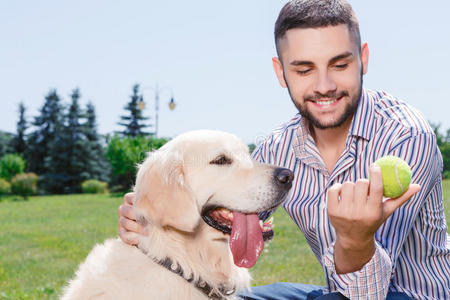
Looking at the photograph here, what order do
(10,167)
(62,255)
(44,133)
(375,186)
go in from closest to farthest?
(375,186) → (62,255) → (10,167) → (44,133)

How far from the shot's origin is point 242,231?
9.23 ft

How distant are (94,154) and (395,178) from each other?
138 ft

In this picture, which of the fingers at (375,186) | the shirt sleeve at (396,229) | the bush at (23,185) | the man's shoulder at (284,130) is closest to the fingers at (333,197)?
the fingers at (375,186)

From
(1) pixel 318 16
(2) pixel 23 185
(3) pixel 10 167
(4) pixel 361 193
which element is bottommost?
(2) pixel 23 185

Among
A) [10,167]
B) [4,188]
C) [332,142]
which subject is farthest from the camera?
[10,167]

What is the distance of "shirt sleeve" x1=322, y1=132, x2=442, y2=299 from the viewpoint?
7.66 ft

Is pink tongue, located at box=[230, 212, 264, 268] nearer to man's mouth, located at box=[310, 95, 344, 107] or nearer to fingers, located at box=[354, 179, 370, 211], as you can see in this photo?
man's mouth, located at box=[310, 95, 344, 107]

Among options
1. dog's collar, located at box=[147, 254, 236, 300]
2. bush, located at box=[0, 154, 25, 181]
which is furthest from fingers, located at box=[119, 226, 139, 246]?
bush, located at box=[0, 154, 25, 181]

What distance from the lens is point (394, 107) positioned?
2.84 m

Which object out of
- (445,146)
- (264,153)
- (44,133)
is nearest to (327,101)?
(264,153)

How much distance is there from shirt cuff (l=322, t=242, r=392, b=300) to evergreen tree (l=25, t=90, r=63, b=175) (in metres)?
44.1

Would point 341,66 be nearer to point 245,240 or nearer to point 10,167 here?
point 245,240

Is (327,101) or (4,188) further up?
(327,101)

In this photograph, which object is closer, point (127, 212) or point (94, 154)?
point (127, 212)
